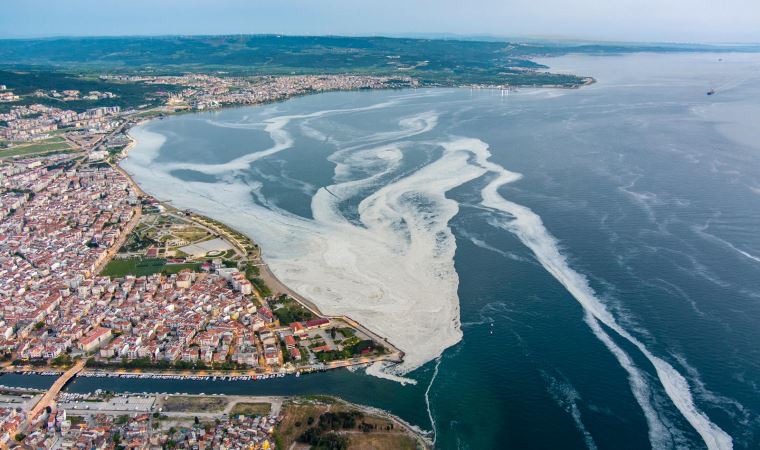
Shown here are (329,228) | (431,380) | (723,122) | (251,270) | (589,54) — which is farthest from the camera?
(589,54)

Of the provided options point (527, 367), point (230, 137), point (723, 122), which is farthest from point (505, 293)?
point (723, 122)

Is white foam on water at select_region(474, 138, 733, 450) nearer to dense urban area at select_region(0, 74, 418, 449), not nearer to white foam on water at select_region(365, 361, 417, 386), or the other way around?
white foam on water at select_region(365, 361, 417, 386)

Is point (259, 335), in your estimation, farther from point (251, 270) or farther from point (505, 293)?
point (505, 293)

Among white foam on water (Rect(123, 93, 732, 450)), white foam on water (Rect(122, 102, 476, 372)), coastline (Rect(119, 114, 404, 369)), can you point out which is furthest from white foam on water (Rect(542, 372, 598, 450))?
coastline (Rect(119, 114, 404, 369))

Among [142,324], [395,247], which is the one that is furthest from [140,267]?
[395,247]

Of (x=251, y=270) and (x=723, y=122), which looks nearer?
(x=251, y=270)

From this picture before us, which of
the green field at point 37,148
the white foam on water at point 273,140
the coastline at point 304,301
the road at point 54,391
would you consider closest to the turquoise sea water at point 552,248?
the white foam on water at point 273,140
